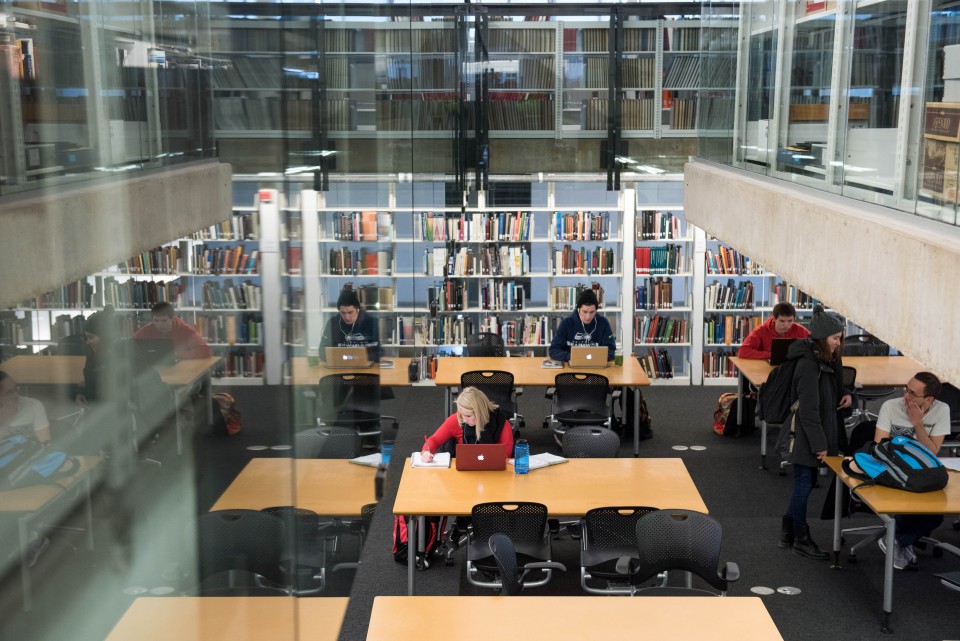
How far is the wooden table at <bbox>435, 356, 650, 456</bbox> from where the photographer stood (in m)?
9.09

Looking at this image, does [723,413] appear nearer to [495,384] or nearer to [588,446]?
[495,384]

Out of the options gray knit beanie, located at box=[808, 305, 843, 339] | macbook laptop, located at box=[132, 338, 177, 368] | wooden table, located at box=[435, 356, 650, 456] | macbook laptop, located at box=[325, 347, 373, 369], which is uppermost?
macbook laptop, located at box=[132, 338, 177, 368]

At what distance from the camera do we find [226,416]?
4.66 feet

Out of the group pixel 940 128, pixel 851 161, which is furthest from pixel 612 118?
pixel 940 128


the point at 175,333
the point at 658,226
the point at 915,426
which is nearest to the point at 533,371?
the point at 915,426

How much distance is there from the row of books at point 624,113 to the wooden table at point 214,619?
9072 millimetres

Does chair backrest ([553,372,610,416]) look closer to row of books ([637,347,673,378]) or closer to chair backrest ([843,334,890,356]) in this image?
chair backrest ([843,334,890,356])

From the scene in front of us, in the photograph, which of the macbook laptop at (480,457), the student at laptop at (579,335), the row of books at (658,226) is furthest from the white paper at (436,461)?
the row of books at (658,226)

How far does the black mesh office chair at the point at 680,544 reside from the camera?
5.21m

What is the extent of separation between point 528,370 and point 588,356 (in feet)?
2.10

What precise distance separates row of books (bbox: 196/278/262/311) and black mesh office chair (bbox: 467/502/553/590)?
3.99 m

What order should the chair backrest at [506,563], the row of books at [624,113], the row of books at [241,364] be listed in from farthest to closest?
the row of books at [624,113]
the chair backrest at [506,563]
the row of books at [241,364]

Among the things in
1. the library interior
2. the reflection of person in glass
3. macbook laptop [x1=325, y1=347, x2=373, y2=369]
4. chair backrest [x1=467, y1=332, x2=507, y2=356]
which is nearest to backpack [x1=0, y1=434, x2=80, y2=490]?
the library interior

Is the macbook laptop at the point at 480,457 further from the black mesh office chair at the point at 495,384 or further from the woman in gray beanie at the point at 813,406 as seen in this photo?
the black mesh office chair at the point at 495,384
